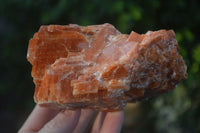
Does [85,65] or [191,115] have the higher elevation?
[85,65]

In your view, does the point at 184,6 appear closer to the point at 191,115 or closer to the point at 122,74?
the point at 191,115

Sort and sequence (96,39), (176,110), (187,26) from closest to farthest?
(96,39) < (187,26) < (176,110)

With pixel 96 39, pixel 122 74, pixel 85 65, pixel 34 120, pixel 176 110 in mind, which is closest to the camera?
pixel 122 74

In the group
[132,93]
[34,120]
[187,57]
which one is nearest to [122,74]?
[132,93]

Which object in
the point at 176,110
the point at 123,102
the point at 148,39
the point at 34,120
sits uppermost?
the point at 148,39

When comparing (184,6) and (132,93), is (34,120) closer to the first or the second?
(132,93)

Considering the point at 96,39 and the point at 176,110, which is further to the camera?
the point at 176,110
